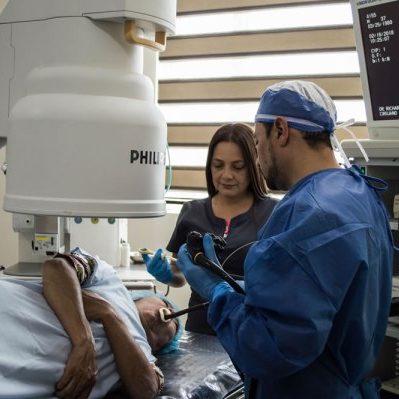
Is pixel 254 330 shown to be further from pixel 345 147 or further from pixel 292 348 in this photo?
pixel 345 147

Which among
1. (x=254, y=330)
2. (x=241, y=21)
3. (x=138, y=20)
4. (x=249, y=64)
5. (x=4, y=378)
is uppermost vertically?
(x=241, y=21)

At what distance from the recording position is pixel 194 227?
6.83 feet

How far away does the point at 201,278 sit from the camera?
135cm

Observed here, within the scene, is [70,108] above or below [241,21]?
below

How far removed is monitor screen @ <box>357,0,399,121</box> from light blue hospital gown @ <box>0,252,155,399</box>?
1079 mm

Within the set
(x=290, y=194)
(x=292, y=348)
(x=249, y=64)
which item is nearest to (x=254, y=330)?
(x=292, y=348)

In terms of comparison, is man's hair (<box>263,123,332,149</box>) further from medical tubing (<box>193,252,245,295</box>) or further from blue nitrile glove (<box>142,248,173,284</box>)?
blue nitrile glove (<box>142,248,173,284</box>)

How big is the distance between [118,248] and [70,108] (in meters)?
2.06

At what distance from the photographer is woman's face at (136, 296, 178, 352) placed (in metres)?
1.94

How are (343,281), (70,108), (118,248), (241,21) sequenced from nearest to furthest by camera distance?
1. (70,108)
2. (343,281)
3. (118,248)
4. (241,21)

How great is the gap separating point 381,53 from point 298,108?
2.25ft

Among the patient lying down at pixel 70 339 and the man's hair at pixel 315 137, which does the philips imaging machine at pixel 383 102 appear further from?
the patient lying down at pixel 70 339

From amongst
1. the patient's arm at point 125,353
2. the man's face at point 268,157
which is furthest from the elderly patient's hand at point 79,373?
the man's face at point 268,157

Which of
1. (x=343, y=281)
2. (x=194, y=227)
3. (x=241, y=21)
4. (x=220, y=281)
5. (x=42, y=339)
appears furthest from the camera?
(x=241, y=21)
